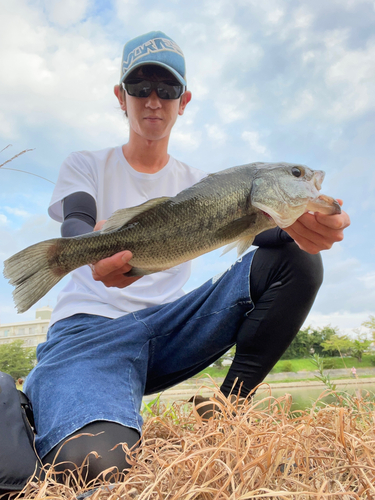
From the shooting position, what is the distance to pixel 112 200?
3246 millimetres

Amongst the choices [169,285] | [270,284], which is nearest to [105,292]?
[169,285]

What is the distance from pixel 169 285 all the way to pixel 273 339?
100 cm

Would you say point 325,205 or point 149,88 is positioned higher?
point 149,88

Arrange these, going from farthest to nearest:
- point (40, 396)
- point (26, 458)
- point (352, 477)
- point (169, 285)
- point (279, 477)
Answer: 1. point (169, 285)
2. point (40, 396)
3. point (26, 458)
4. point (352, 477)
5. point (279, 477)

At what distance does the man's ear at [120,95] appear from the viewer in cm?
349

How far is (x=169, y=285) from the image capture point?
3.24 m

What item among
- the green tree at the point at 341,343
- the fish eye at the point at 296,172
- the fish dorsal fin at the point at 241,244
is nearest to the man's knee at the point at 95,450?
the fish dorsal fin at the point at 241,244

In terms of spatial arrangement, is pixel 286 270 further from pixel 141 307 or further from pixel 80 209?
pixel 80 209

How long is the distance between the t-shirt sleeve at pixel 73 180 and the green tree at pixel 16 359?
16.8 m

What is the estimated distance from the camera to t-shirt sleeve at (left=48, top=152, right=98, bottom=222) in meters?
3.01

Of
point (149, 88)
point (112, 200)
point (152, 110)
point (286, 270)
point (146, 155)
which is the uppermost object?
point (149, 88)

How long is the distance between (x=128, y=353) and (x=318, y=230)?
1.38 metres

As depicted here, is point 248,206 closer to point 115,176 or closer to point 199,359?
point 199,359

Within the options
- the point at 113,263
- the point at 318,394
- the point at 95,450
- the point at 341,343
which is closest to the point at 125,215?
the point at 113,263
